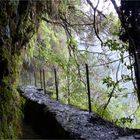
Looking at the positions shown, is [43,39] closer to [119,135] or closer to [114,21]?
[114,21]

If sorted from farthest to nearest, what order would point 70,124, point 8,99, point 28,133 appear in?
point 28,133 → point 70,124 → point 8,99

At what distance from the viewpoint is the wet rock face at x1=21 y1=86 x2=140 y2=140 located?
13.6 feet

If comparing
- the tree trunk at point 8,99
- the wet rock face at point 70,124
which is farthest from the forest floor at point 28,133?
the tree trunk at point 8,99

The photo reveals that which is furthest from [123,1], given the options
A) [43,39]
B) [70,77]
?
[43,39]

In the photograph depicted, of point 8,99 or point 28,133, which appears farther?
point 28,133

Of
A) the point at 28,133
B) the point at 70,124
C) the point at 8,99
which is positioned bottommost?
the point at 28,133

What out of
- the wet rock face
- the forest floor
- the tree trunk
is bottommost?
the forest floor

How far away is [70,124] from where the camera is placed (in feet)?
15.9

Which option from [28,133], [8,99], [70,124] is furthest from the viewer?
[28,133]

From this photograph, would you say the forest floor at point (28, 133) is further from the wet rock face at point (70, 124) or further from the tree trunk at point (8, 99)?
the tree trunk at point (8, 99)

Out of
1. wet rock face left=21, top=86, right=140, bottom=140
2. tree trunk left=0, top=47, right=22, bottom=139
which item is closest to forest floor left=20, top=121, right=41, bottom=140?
wet rock face left=21, top=86, right=140, bottom=140

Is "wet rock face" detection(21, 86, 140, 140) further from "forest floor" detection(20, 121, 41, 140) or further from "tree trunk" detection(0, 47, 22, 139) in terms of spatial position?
"tree trunk" detection(0, 47, 22, 139)

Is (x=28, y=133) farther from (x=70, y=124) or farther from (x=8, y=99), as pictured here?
(x=8, y=99)

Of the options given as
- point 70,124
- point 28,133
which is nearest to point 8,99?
point 70,124
